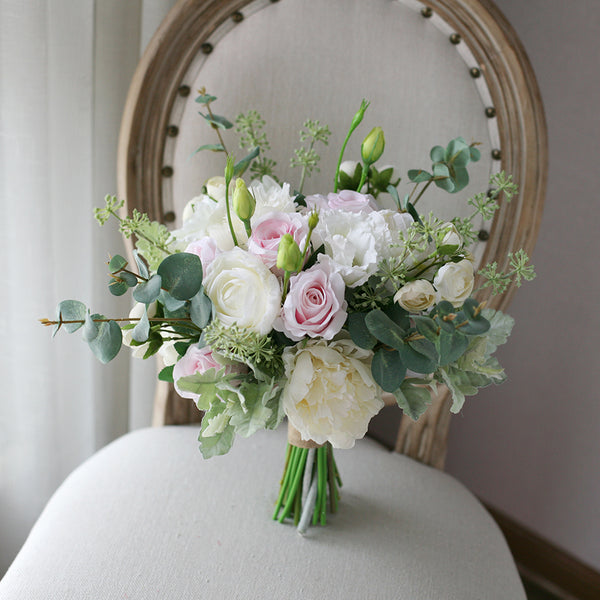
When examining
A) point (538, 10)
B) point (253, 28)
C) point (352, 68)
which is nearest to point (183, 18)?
point (253, 28)

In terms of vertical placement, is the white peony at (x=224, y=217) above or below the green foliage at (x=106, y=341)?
above

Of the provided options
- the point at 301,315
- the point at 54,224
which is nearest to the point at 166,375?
the point at 301,315

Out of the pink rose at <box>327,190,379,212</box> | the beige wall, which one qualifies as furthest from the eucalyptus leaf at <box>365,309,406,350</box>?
the beige wall

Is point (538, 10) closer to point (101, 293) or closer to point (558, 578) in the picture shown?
point (101, 293)

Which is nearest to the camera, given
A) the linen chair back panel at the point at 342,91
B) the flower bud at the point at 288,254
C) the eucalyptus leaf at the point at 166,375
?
the flower bud at the point at 288,254

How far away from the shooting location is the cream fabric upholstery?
20.8 inches

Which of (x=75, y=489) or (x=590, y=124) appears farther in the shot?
(x=590, y=124)

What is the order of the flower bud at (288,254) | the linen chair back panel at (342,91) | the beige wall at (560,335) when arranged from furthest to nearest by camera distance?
the beige wall at (560,335)
the linen chair back panel at (342,91)
the flower bud at (288,254)

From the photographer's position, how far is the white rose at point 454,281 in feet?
1.46

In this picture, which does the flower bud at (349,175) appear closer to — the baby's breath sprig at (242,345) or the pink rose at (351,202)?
the pink rose at (351,202)

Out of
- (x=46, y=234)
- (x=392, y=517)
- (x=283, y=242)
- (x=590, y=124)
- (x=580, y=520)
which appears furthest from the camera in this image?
(x=580, y=520)

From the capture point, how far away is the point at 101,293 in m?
0.87

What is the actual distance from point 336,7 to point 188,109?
0.21 metres

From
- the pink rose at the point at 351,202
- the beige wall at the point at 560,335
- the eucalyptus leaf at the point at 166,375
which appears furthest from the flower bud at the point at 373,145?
the beige wall at the point at 560,335
